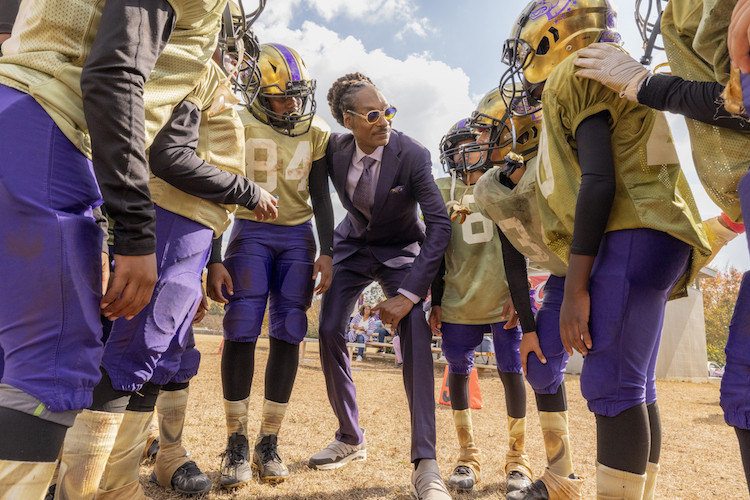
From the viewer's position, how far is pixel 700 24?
1.34m

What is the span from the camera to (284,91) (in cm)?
315

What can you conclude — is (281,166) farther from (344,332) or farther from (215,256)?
(344,332)

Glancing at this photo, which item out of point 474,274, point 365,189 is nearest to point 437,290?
point 474,274

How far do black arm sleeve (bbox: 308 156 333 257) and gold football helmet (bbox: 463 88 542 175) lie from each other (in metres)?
1.01

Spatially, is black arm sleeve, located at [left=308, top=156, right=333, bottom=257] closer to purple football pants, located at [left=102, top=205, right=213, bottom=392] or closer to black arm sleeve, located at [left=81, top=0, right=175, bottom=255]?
purple football pants, located at [left=102, top=205, right=213, bottom=392]

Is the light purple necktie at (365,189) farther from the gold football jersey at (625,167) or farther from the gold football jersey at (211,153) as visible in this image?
the gold football jersey at (625,167)

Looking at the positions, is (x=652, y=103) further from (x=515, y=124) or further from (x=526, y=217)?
A: (x=515, y=124)

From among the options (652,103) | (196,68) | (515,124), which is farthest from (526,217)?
(196,68)

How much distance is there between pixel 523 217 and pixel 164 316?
1894 mm

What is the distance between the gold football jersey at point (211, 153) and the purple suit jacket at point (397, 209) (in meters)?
1.04

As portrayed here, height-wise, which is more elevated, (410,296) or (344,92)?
(344,92)

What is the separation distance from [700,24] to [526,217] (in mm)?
1373

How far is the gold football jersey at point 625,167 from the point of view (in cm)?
158

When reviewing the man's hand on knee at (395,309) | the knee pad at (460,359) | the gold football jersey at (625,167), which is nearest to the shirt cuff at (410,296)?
the man's hand on knee at (395,309)
